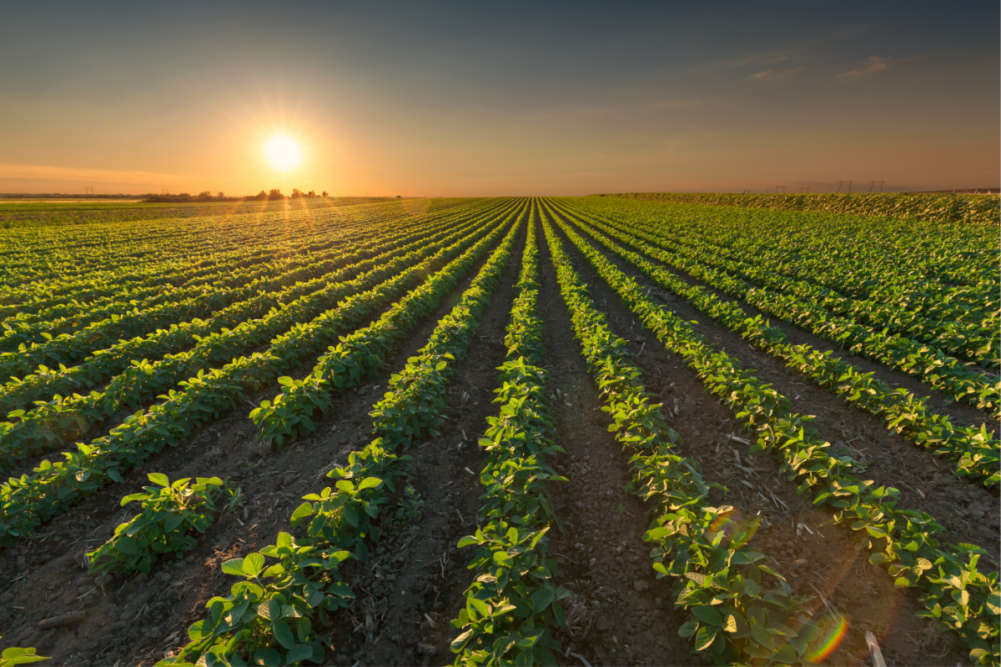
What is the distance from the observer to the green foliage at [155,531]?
12.1 feet

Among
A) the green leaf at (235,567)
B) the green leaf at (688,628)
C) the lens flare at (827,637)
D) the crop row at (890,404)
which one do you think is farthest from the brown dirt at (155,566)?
the crop row at (890,404)

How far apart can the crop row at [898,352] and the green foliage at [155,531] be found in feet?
35.7

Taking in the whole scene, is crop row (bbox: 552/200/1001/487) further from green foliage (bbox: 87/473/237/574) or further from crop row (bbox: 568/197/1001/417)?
Result: green foliage (bbox: 87/473/237/574)

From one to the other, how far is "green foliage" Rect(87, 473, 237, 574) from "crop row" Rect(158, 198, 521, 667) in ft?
2.58

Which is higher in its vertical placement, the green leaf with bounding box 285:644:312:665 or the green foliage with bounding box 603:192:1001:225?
the green foliage with bounding box 603:192:1001:225

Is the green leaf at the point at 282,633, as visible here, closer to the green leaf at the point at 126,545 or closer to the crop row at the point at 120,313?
the green leaf at the point at 126,545

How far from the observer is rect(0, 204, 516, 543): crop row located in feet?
14.2

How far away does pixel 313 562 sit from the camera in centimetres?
293

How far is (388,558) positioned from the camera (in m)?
4.00

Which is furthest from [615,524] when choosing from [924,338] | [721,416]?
[924,338]

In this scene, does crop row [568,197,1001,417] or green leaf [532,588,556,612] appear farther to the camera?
crop row [568,197,1001,417]

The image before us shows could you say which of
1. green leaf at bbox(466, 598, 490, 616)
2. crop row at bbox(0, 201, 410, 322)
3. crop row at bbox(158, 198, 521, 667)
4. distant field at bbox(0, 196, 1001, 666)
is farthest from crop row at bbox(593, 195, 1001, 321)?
crop row at bbox(0, 201, 410, 322)

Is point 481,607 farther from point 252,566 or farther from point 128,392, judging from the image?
point 128,392

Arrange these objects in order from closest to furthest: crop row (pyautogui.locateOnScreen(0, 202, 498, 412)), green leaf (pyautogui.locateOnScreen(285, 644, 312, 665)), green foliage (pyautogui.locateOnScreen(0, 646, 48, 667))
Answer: green foliage (pyautogui.locateOnScreen(0, 646, 48, 667)), green leaf (pyautogui.locateOnScreen(285, 644, 312, 665)), crop row (pyautogui.locateOnScreen(0, 202, 498, 412))
